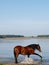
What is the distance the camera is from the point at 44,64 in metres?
17.2

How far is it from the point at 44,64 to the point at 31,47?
3.82ft

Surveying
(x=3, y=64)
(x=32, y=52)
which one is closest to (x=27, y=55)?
(x=32, y=52)

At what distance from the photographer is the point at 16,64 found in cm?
1716

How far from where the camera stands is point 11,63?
17531mm

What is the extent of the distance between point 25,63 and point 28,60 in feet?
0.83

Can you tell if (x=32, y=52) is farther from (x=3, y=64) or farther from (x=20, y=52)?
(x=3, y=64)

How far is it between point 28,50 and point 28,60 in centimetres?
54

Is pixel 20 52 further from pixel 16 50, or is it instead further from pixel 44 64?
pixel 44 64

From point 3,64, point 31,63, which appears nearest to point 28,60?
point 31,63

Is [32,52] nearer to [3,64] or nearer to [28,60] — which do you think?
[28,60]

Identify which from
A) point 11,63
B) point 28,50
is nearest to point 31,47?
point 28,50

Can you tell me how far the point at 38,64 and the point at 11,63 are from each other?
4.76 ft

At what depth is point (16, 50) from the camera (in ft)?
57.8

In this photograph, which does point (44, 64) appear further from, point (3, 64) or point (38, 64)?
point (3, 64)
